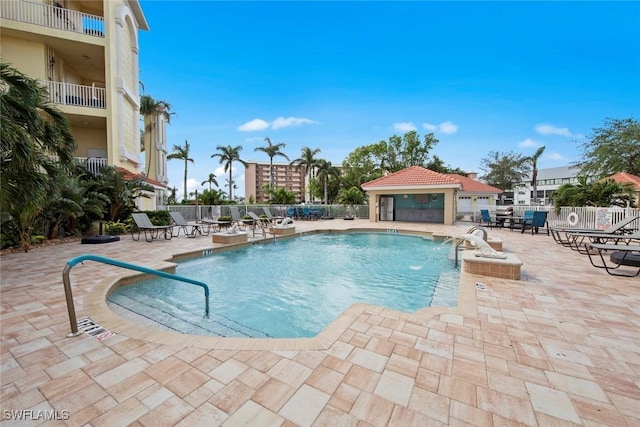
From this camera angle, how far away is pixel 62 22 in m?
11.8

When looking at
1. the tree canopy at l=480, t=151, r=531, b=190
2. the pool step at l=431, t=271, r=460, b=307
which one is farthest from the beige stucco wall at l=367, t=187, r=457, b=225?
the tree canopy at l=480, t=151, r=531, b=190

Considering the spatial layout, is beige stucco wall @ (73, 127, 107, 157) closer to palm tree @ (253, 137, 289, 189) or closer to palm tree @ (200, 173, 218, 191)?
palm tree @ (253, 137, 289, 189)

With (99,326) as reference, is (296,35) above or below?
above

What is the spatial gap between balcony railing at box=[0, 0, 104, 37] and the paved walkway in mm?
14008

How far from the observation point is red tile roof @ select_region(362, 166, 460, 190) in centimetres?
1605

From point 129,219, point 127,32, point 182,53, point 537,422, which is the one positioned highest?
point 127,32

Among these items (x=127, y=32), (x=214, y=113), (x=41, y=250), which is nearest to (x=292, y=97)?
(x=214, y=113)

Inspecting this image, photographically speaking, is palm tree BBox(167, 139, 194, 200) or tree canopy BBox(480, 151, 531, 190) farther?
tree canopy BBox(480, 151, 531, 190)

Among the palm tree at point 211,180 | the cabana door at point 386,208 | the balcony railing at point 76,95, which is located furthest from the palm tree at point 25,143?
the palm tree at point 211,180

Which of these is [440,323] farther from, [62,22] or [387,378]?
[62,22]

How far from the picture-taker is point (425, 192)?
16656 mm

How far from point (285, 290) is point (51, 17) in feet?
52.3

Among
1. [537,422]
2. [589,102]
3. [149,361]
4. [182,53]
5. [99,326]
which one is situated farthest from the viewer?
[589,102]

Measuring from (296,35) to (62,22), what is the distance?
10.6 metres
